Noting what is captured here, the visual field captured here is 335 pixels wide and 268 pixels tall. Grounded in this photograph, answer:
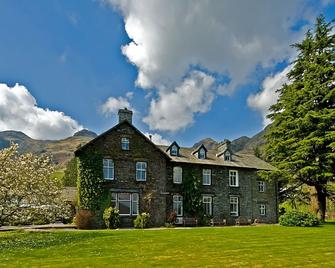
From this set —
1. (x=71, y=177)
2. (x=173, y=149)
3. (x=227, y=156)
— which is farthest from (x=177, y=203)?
(x=71, y=177)

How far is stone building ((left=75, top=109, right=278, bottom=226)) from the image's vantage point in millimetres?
34969

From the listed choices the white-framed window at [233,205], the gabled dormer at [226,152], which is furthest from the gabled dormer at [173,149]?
the white-framed window at [233,205]

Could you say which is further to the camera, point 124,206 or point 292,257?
point 124,206

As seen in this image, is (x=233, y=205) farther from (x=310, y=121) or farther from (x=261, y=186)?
(x=310, y=121)

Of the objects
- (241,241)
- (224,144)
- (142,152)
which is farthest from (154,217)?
(241,241)

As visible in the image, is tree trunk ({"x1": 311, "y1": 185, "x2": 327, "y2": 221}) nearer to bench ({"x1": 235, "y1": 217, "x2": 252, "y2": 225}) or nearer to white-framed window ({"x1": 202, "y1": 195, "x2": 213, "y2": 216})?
bench ({"x1": 235, "y1": 217, "x2": 252, "y2": 225})

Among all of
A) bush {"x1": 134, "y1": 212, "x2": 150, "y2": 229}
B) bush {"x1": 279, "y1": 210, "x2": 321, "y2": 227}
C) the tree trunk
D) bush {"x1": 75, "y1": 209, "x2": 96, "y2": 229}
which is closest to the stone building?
bush {"x1": 134, "y1": 212, "x2": 150, "y2": 229}

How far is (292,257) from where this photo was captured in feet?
48.9

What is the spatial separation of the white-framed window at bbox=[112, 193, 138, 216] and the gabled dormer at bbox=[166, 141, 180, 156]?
6692 mm

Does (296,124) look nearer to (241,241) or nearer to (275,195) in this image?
(275,195)

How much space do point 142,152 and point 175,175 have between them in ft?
15.5

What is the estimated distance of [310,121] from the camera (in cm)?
3575

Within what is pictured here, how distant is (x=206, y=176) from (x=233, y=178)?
12.0 feet

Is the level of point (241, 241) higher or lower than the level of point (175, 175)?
lower
